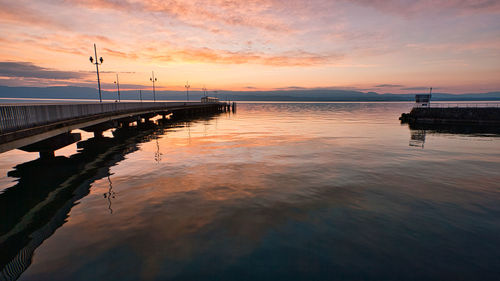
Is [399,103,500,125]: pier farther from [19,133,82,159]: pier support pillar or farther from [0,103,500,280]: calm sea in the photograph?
[19,133,82,159]: pier support pillar

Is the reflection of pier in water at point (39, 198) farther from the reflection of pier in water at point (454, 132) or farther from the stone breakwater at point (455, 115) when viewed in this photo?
the stone breakwater at point (455, 115)

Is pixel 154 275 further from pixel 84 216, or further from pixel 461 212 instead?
pixel 461 212

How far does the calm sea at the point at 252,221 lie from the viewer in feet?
21.4

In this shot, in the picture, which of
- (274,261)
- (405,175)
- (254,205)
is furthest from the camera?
(405,175)

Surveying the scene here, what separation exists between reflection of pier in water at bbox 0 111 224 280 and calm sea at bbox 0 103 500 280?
6cm

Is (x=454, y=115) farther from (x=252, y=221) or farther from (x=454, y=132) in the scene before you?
(x=252, y=221)

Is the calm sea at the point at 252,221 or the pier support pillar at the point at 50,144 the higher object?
the pier support pillar at the point at 50,144

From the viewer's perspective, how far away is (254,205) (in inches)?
406

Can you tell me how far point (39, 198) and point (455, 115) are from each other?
66537mm

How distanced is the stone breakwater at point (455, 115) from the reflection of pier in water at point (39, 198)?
58.8 meters

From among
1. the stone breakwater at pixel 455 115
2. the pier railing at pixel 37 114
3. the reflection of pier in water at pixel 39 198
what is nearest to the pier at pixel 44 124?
the pier railing at pixel 37 114

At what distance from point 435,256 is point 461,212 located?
14.3 feet

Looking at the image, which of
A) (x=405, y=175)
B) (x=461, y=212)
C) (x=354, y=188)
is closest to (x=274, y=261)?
(x=354, y=188)

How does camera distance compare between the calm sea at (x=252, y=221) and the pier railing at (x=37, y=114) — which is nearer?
the calm sea at (x=252, y=221)
